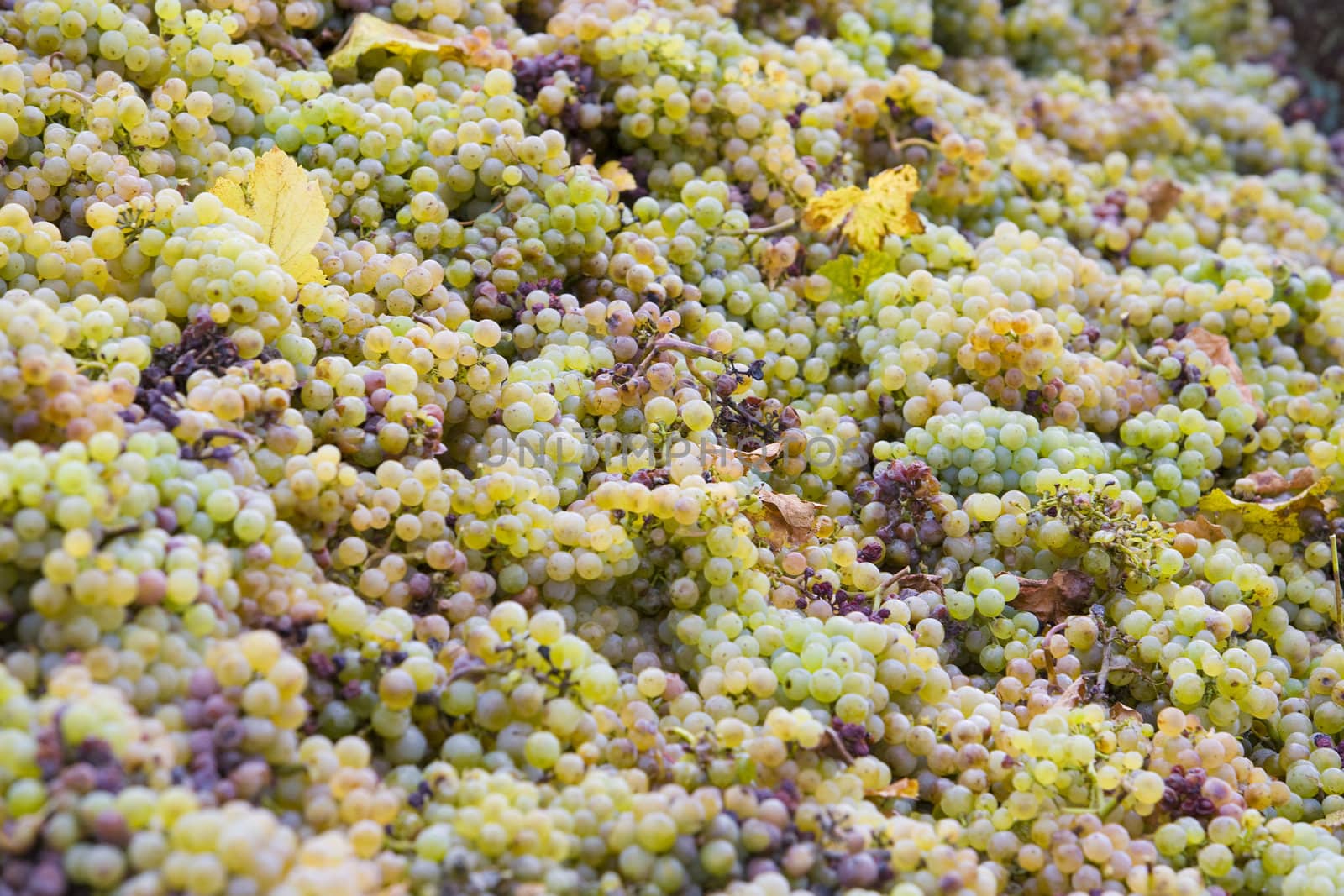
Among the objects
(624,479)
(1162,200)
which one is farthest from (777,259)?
(1162,200)

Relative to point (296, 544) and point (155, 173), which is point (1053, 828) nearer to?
point (296, 544)

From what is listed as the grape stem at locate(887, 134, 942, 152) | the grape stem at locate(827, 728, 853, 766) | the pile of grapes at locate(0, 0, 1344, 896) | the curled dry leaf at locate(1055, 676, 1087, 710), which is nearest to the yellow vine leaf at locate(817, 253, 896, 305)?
the pile of grapes at locate(0, 0, 1344, 896)

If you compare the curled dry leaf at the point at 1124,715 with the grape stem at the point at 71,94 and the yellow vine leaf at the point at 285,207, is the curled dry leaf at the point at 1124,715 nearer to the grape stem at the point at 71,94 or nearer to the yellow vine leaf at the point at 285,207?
the yellow vine leaf at the point at 285,207

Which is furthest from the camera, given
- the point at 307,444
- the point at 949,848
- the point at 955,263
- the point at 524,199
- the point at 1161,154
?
the point at 1161,154

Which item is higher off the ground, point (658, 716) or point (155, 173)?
point (155, 173)

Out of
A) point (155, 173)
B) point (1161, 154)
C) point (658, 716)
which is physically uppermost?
point (1161, 154)

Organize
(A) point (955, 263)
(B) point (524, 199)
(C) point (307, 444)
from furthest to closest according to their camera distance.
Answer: (A) point (955, 263)
(B) point (524, 199)
(C) point (307, 444)

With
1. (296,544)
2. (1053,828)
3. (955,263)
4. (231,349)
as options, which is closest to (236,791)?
(296,544)

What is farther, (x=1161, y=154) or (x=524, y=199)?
(x=1161, y=154)
